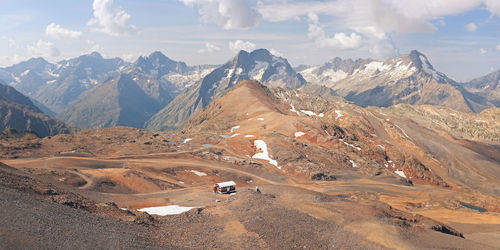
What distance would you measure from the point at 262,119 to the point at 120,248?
448 ft

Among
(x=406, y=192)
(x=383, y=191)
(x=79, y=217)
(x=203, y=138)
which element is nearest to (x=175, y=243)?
(x=79, y=217)

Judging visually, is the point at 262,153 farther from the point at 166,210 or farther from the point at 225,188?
the point at 166,210

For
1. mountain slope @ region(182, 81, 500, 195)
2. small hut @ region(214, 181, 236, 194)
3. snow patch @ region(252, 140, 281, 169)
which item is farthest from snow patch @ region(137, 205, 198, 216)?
snow patch @ region(252, 140, 281, 169)

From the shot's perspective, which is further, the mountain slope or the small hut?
the mountain slope

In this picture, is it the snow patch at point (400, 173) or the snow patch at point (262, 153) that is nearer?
the snow patch at point (262, 153)

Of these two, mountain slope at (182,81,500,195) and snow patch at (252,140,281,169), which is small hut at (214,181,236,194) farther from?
snow patch at (252,140,281,169)

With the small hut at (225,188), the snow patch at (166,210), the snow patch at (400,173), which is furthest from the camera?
the snow patch at (400,173)

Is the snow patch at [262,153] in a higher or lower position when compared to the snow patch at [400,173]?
higher

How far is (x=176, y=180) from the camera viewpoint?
86625mm

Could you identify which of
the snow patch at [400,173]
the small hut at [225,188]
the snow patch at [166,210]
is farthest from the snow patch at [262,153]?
the snow patch at [166,210]

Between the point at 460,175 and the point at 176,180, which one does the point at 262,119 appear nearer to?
the point at 176,180

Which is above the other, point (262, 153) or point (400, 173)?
point (262, 153)

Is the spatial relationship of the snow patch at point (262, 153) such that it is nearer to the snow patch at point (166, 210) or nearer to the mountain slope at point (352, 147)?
the mountain slope at point (352, 147)

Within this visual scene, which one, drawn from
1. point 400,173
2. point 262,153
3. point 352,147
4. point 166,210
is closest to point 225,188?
point 166,210
